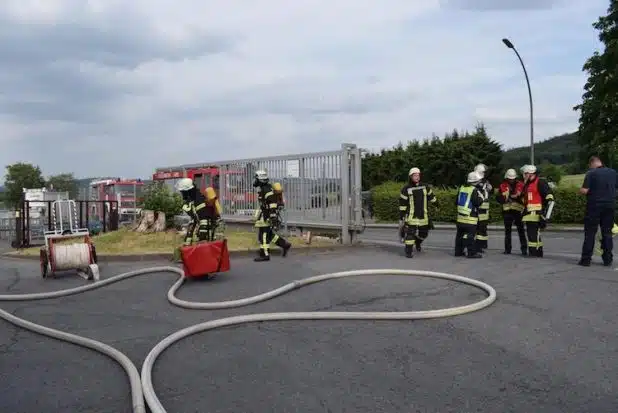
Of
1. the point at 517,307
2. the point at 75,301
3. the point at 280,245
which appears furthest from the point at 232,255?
the point at 517,307

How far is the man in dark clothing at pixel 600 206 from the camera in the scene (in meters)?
9.09

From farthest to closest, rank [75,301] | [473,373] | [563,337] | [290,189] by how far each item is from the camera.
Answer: [290,189], [75,301], [563,337], [473,373]

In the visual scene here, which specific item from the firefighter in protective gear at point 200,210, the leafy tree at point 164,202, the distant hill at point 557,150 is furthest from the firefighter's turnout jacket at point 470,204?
the distant hill at point 557,150

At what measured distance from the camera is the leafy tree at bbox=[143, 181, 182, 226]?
13.7 metres

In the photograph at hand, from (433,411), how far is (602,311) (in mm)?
3557

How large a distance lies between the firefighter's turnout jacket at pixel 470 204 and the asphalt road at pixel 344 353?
231cm

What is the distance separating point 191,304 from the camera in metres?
6.61

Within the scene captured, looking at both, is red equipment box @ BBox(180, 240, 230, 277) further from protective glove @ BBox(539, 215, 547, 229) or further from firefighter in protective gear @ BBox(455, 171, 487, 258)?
protective glove @ BBox(539, 215, 547, 229)

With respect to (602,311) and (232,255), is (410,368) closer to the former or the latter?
(602,311)

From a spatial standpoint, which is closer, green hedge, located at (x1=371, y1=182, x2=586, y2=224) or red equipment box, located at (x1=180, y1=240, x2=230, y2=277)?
red equipment box, located at (x1=180, y1=240, x2=230, y2=277)

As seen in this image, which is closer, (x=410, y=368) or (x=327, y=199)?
(x=410, y=368)

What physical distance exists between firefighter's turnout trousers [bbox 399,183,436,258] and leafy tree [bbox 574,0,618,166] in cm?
2626

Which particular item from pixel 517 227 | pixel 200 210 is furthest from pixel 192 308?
pixel 517 227

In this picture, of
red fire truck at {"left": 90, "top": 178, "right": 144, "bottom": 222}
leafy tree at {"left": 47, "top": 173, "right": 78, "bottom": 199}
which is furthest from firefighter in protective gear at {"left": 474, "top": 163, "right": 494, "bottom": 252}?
leafy tree at {"left": 47, "top": 173, "right": 78, "bottom": 199}
